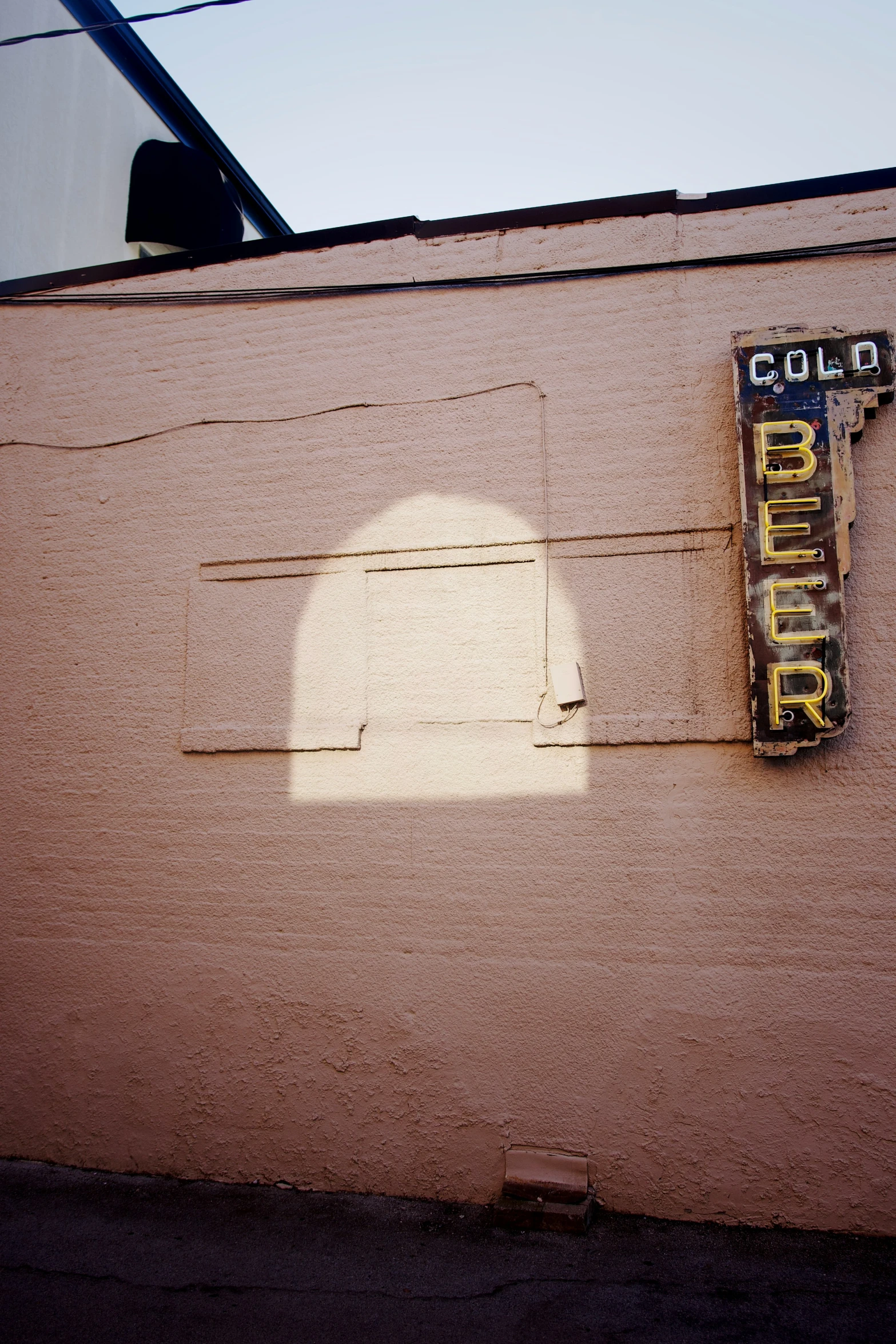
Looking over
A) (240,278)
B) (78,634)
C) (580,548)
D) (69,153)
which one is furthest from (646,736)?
(69,153)

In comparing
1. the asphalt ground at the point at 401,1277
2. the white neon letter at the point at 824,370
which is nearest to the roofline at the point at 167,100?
the white neon letter at the point at 824,370

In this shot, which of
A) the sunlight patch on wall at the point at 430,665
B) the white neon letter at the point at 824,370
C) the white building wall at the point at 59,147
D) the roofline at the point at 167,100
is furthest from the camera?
the roofline at the point at 167,100

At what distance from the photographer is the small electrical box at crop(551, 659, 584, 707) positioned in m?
4.08

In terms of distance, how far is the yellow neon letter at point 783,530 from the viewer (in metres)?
3.85

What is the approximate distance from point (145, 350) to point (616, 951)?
426 cm

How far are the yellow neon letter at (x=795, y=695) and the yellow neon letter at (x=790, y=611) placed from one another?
0.35ft

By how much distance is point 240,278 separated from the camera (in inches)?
196

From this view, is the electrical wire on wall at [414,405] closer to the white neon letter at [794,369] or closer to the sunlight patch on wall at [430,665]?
the sunlight patch on wall at [430,665]

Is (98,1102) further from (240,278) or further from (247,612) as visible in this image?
(240,278)

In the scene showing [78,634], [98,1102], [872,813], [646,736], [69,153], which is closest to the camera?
[872,813]

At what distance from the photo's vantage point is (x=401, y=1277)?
132 inches

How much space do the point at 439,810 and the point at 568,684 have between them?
89 cm

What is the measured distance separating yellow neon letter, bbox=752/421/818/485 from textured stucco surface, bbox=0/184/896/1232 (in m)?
0.25

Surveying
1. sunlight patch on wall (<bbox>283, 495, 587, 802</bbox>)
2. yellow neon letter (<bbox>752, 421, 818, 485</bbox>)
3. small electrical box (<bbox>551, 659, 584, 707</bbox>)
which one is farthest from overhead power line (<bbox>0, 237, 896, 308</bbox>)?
small electrical box (<bbox>551, 659, 584, 707</bbox>)
